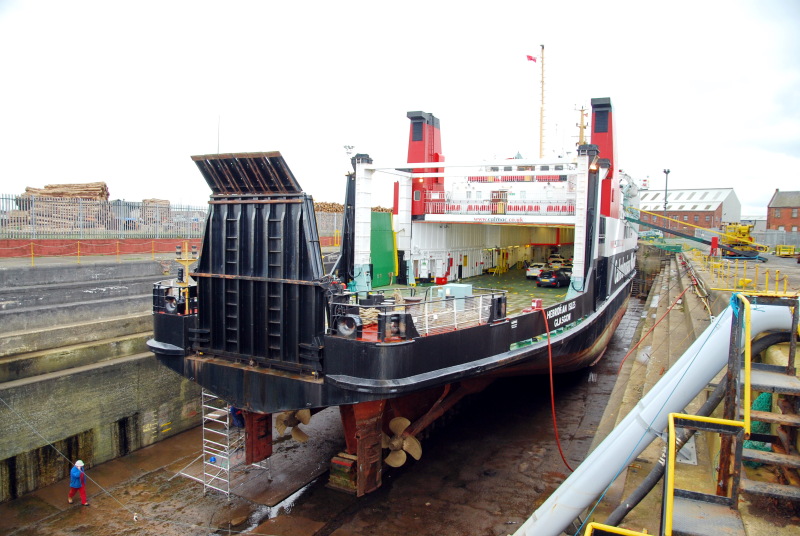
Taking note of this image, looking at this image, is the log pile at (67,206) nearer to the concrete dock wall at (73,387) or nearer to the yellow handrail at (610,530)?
the concrete dock wall at (73,387)

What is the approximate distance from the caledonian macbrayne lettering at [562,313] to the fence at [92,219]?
9322 millimetres

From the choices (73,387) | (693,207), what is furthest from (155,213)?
(693,207)

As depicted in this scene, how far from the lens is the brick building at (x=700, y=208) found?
80688 mm

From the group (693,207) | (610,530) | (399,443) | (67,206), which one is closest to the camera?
(610,530)

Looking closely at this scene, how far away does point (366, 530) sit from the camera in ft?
27.8

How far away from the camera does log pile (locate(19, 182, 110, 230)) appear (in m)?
17.9

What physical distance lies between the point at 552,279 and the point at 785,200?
65.4m

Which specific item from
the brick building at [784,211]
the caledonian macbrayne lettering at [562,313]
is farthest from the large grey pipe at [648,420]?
the brick building at [784,211]

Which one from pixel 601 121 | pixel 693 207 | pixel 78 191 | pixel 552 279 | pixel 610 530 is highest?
pixel 693 207

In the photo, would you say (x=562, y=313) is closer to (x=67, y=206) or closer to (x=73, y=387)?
(x=73, y=387)

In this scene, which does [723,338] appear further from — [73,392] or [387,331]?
[73,392]

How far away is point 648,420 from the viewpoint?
4.91m

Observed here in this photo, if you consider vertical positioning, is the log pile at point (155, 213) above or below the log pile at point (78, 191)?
below

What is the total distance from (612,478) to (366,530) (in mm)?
4811
